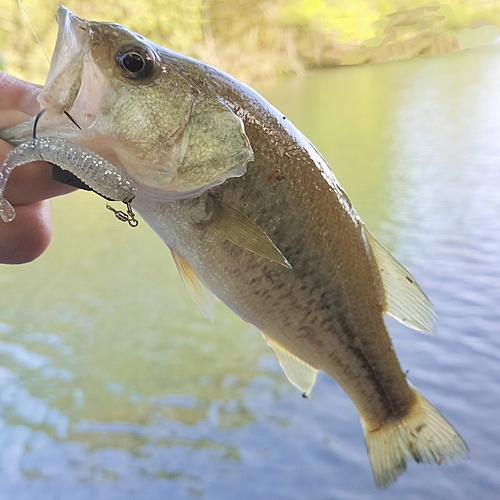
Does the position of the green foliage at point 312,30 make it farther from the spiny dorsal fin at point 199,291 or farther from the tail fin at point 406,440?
the tail fin at point 406,440

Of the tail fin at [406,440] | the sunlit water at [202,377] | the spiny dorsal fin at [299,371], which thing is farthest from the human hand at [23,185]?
the sunlit water at [202,377]

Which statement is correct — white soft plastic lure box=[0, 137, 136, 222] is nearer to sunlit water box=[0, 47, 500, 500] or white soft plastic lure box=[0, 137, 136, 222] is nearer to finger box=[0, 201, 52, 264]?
finger box=[0, 201, 52, 264]

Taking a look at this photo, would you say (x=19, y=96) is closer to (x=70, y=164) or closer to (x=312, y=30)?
(x=70, y=164)

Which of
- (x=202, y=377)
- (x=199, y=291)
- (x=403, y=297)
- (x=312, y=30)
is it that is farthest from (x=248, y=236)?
(x=312, y=30)

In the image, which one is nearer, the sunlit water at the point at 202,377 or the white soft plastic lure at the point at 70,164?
the white soft plastic lure at the point at 70,164

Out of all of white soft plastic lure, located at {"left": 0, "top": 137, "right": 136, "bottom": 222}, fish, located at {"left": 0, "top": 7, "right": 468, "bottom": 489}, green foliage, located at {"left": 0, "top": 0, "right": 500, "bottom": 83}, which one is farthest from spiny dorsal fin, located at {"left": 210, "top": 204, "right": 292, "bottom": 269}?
green foliage, located at {"left": 0, "top": 0, "right": 500, "bottom": 83}

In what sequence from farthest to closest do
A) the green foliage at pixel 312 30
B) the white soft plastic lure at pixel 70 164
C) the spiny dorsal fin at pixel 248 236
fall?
the green foliage at pixel 312 30, the spiny dorsal fin at pixel 248 236, the white soft plastic lure at pixel 70 164

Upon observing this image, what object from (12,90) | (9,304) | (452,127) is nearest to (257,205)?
(12,90)
